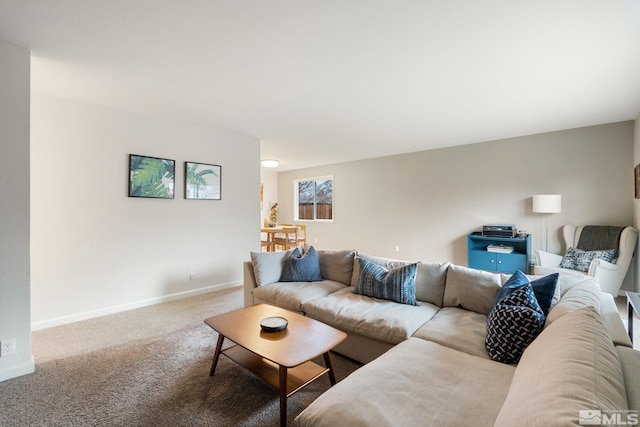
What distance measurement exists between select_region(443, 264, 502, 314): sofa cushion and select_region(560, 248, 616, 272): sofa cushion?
2361mm

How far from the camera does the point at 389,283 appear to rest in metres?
2.49

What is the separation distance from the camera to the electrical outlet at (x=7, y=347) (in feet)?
6.52

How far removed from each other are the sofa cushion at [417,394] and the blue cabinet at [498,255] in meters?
3.43

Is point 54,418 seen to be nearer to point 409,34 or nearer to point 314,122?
point 409,34

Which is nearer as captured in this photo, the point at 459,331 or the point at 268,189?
the point at 459,331

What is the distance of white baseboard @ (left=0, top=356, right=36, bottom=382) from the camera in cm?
199

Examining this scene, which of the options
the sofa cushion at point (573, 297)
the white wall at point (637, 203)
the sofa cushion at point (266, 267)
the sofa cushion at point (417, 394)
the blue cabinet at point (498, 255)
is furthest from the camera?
the blue cabinet at point (498, 255)

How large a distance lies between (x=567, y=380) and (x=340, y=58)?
7.29ft

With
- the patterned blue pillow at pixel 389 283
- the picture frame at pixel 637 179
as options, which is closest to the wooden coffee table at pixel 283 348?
the patterned blue pillow at pixel 389 283

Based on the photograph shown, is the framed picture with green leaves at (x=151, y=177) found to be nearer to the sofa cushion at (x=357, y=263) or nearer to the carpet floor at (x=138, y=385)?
the carpet floor at (x=138, y=385)

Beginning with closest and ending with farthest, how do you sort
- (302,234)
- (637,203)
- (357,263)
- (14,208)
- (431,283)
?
→ (14,208) < (431,283) < (357,263) < (637,203) < (302,234)

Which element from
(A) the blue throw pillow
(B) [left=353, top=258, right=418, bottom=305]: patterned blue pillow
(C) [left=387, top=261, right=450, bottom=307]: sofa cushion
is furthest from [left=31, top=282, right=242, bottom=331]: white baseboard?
(C) [left=387, top=261, right=450, bottom=307]: sofa cushion

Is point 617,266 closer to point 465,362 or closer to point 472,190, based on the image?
point 472,190

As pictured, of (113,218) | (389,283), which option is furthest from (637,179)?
(113,218)
